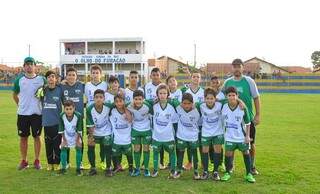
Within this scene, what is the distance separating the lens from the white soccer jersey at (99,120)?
7.51 metres

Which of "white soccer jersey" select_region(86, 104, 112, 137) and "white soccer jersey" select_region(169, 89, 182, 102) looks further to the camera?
"white soccer jersey" select_region(169, 89, 182, 102)

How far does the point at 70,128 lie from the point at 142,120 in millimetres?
1275

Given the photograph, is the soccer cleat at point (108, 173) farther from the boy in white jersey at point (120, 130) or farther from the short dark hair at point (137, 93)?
the short dark hair at point (137, 93)

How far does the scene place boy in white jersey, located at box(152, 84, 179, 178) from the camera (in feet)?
24.0

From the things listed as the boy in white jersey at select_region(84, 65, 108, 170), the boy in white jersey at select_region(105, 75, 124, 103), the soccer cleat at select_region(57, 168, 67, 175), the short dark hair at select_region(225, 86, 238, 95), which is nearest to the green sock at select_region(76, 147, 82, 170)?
the soccer cleat at select_region(57, 168, 67, 175)

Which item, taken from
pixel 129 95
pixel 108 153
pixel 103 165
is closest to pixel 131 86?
pixel 129 95

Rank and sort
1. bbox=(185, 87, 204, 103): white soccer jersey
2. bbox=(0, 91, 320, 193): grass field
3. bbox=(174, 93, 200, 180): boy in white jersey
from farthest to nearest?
bbox=(185, 87, 204, 103): white soccer jersey < bbox=(174, 93, 200, 180): boy in white jersey < bbox=(0, 91, 320, 193): grass field

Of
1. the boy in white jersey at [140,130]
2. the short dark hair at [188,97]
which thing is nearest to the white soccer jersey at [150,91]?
the boy in white jersey at [140,130]

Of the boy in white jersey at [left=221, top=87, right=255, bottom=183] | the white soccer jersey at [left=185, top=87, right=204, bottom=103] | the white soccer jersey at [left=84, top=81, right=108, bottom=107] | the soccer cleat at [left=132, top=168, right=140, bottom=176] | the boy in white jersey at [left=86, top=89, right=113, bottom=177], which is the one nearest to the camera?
the boy in white jersey at [left=221, top=87, right=255, bottom=183]

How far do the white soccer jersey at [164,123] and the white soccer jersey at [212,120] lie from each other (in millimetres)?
541

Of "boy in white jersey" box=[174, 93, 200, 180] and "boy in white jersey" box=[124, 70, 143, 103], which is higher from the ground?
"boy in white jersey" box=[124, 70, 143, 103]

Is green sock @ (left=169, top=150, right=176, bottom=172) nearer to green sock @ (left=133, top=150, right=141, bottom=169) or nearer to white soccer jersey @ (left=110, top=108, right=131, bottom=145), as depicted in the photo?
green sock @ (left=133, top=150, right=141, bottom=169)

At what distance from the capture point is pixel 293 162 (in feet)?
27.8

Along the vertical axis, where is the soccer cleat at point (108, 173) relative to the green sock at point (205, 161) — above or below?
below
